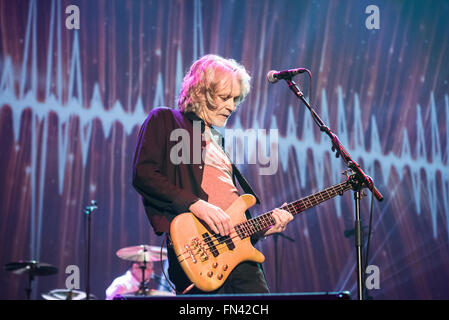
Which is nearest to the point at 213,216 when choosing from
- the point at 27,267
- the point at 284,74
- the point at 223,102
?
the point at 223,102

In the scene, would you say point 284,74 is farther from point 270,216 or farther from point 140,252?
point 140,252

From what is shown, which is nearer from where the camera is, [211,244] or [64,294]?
[211,244]

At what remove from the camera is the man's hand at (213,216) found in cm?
222

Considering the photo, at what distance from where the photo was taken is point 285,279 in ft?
19.7

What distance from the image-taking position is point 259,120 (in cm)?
611

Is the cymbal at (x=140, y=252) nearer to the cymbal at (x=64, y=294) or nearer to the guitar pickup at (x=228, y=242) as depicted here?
the cymbal at (x=64, y=294)

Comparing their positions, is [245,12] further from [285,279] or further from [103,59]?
[285,279]

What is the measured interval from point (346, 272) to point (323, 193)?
3.81 meters

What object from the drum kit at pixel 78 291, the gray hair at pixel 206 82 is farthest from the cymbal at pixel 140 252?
the gray hair at pixel 206 82

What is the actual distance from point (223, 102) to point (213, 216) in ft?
2.29

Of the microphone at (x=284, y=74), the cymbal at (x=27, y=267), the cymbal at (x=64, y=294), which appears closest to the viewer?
the microphone at (x=284, y=74)

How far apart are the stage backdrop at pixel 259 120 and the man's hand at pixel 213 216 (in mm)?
3542
